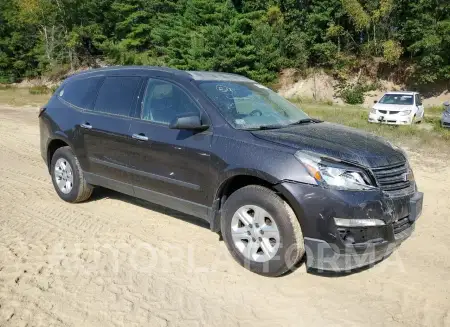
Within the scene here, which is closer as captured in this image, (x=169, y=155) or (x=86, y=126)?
(x=169, y=155)

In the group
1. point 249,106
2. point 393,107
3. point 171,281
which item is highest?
point 249,106

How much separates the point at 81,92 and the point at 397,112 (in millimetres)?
13857

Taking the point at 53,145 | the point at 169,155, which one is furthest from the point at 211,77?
the point at 53,145

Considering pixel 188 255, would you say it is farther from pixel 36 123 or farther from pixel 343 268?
pixel 36 123

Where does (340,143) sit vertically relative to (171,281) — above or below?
above

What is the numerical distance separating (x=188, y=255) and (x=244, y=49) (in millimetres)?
34922

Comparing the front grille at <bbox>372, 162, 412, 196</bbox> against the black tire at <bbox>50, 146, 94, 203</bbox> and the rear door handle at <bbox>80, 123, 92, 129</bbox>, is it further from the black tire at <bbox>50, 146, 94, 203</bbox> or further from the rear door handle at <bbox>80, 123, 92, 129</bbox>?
the black tire at <bbox>50, 146, 94, 203</bbox>

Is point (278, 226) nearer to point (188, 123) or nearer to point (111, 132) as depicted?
point (188, 123)

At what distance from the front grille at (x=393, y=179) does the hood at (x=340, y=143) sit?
52 mm

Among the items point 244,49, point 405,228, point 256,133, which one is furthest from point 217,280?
point 244,49

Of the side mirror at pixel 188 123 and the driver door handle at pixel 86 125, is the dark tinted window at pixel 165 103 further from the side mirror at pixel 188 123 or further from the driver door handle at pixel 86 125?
the driver door handle at pixel 86 125

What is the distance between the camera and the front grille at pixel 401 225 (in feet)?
11.8

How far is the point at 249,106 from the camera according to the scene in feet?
14.7

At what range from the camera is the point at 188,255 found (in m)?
4.23
